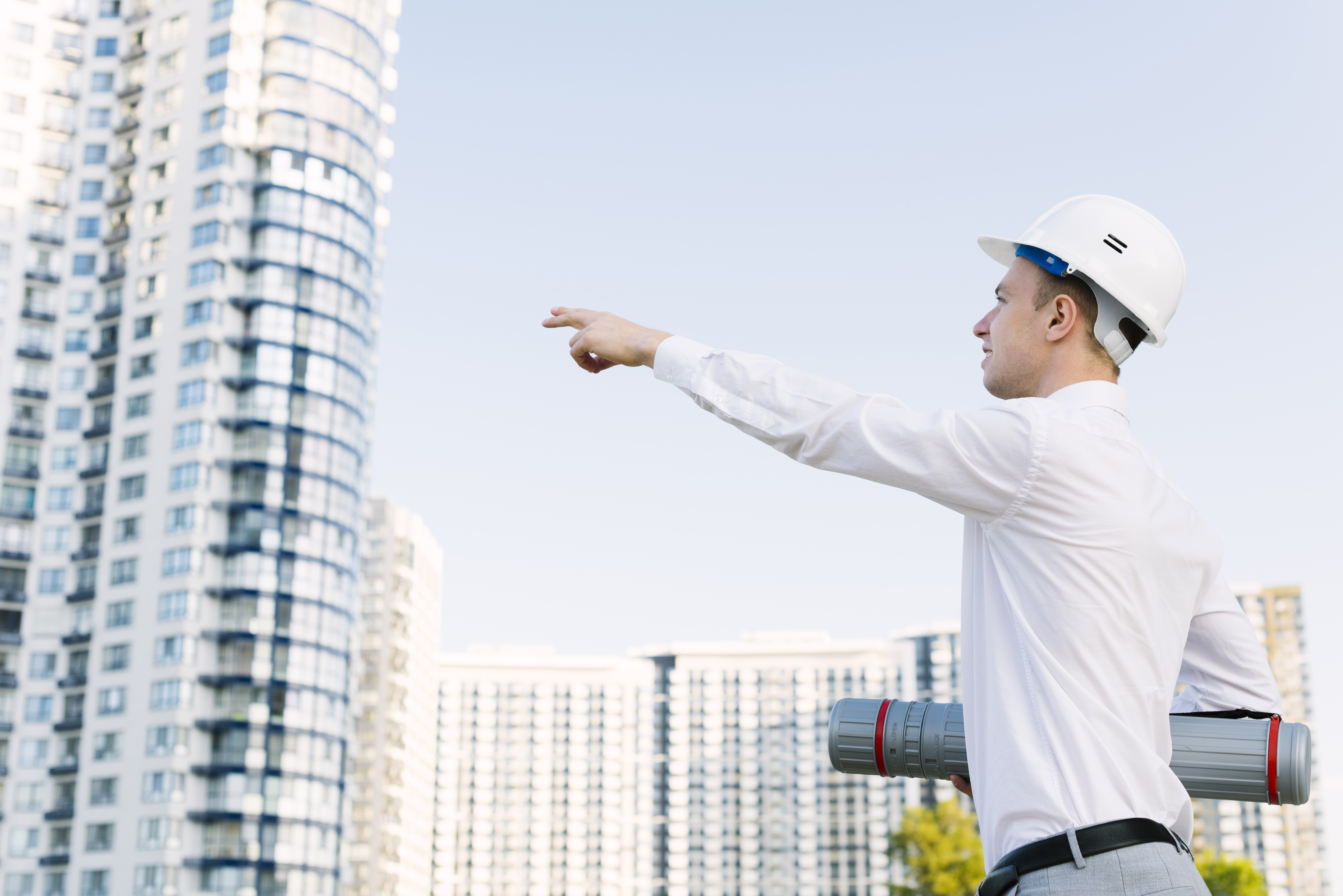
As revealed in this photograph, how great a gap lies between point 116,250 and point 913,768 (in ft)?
204

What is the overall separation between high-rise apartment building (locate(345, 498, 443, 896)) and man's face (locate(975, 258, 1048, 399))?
231 feet

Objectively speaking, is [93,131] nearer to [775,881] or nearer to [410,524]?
[410,524]

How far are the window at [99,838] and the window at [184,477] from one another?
1345 cm

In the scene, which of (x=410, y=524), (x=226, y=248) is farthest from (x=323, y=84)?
(x=410, y=524)

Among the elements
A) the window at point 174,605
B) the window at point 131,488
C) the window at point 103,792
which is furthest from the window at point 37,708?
the window at point 131,488

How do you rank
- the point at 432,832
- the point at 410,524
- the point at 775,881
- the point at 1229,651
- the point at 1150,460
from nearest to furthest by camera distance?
1. the point at 1150,460
2. the point at 1229,651
3. the point at 410,524
4. the point at 775,881
5. the point at 432,832

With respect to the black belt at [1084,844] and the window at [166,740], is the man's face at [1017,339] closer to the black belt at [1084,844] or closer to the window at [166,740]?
the black belt at [1084,844]

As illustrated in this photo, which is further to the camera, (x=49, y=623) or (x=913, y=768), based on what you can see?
(x=49, y=623)

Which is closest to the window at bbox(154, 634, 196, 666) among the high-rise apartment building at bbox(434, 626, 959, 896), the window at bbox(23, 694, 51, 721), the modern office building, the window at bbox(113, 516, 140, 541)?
the window at bbox(113, 516, 140, 541)

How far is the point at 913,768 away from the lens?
228 cm

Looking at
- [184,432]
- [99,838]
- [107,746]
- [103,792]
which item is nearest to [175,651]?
[107,746]

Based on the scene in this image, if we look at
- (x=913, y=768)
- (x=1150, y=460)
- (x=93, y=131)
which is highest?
(x=93, y=131)

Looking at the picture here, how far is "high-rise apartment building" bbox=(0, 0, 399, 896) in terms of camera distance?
5181 centimetres

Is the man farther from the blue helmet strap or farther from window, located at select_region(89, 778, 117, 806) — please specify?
window, located at select_region(89, 778, 117, 806)
